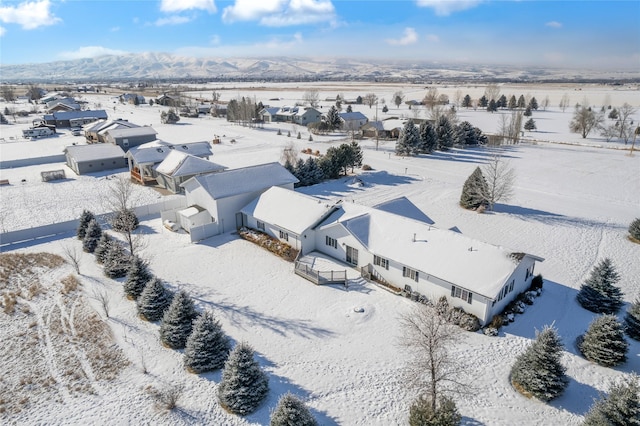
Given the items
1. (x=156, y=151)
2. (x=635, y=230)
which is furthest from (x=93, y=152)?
(x=635, y=230)

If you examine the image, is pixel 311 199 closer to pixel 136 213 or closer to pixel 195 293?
pixel 195 293

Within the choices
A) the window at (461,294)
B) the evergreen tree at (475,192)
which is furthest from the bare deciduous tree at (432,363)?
the evergreen tree at (475,192)

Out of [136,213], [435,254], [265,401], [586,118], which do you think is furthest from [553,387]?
[586,118]

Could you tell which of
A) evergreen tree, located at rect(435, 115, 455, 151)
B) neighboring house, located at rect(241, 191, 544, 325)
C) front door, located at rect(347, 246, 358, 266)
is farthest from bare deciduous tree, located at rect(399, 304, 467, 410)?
evergreen tree, located at rect(435, 115, 455, 151)

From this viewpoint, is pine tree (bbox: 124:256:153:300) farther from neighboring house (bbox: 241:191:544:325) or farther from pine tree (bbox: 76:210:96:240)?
pine tree (bbox: 76:210:96:240)

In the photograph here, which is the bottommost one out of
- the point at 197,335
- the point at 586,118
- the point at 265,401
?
the point at 265,401

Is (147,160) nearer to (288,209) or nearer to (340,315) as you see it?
(288,209)

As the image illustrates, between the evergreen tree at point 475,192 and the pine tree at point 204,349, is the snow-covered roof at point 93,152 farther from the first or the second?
the evergreen tree at point 475,192

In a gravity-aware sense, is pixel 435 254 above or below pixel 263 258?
above
